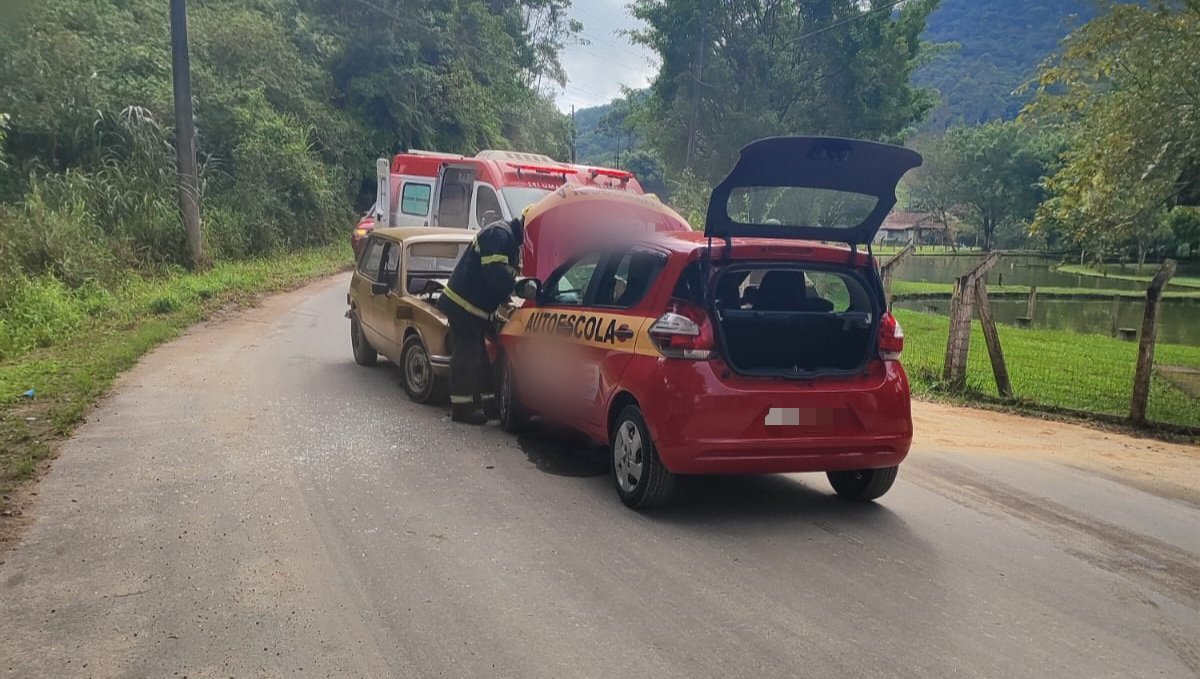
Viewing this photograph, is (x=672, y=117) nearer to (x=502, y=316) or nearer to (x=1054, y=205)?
(x=1054, y=205)

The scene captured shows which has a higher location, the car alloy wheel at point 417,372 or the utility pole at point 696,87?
the utility pole at point 696,87

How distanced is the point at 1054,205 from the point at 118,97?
18.8 m

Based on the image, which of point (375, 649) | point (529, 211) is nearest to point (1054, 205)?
point (529, 211)

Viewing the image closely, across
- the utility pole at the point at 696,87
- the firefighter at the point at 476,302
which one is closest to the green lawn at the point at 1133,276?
the utility pole at the point at 696,87

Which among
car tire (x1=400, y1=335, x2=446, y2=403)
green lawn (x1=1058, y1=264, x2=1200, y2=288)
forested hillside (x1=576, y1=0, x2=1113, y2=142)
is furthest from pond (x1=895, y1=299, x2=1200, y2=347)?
forested hillside (x1=576, y1=0, x2=1113, y2=142)

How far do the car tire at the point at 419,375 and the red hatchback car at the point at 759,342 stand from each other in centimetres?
236

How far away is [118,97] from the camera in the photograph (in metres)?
19.4

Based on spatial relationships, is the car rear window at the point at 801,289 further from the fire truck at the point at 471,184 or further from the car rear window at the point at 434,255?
the fire truck at the point at 471,184

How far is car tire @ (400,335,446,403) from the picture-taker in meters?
7.95

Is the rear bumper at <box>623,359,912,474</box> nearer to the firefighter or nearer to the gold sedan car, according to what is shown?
the firefighter

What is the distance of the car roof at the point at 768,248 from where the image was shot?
516 centimetres

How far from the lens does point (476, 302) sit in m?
7.29

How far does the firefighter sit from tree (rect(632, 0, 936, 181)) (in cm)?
2563

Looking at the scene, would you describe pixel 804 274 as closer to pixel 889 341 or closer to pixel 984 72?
pixel 889 341
